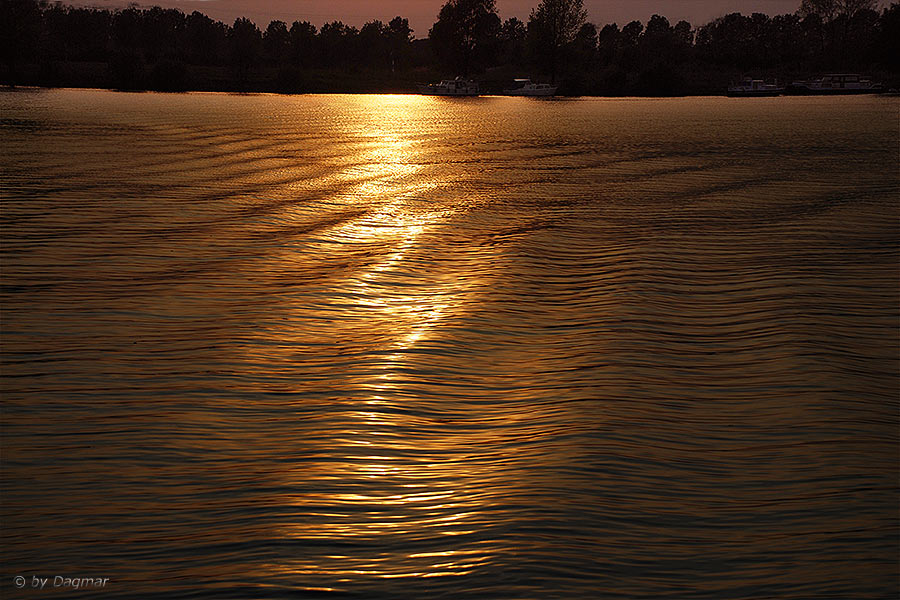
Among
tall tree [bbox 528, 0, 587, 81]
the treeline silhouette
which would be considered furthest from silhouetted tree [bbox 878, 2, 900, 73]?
tall tree [bbox 528, 0, 587, 81]

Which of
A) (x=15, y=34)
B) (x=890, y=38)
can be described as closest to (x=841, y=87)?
(x=890, y=38)

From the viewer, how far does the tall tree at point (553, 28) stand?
124 meters

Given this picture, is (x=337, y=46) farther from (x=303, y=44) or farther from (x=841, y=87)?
(x=841, y=87)

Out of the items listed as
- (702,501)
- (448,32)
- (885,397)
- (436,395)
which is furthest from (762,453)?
(448,32)

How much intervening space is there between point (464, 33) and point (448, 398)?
133727mm

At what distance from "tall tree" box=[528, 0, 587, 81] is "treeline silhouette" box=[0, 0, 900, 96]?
0.14m

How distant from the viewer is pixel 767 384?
7.52 meters

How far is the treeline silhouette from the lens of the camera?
345 feet

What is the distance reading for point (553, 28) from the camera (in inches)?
4884

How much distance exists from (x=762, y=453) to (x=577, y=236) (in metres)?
7.62

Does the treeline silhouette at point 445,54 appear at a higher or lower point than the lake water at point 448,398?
higher

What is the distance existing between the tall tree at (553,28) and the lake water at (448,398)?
112 meters

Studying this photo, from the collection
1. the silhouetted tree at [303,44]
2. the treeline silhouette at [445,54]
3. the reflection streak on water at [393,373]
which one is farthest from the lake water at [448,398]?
the silhouetted tree at [303,44]

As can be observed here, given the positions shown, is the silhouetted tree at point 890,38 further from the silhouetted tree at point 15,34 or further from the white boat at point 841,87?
the silhouetted tree at point 15,34
